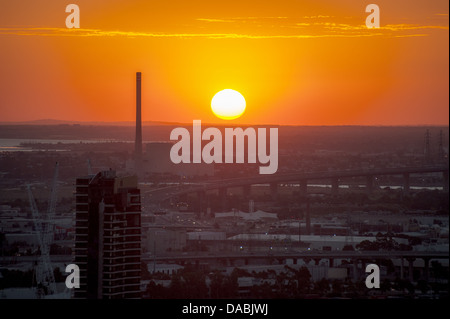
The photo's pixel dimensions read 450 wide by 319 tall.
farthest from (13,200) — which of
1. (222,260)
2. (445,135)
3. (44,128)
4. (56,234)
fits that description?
(445,135)

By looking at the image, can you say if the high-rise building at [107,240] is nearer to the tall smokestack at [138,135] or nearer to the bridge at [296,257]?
the bridge at [296,257]

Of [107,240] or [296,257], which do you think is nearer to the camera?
[107,240]

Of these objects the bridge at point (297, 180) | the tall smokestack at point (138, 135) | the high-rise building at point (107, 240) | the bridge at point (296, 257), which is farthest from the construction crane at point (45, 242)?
the bridge at point (297, 180)

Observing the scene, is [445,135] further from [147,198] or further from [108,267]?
[108,267]

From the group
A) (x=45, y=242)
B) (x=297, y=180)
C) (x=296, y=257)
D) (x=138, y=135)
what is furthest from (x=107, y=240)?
(x=297, y=180)

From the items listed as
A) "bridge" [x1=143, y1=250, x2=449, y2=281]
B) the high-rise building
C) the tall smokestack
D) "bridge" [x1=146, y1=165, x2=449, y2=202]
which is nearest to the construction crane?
"bridge" [x1=143, y1=250, x2=449, y2=281]

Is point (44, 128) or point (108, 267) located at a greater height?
point (44, 128)

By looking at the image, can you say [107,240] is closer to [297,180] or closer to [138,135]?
[138,135]
